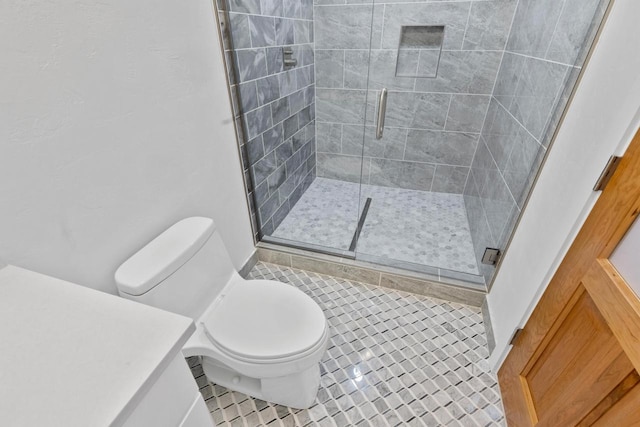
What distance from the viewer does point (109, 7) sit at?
2.95ft

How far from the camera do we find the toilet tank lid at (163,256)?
100 centimetres

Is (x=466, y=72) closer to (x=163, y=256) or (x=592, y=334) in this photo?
(x=592, y=334)

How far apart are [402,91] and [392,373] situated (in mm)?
2050

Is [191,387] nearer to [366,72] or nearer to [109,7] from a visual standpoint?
[109,7]

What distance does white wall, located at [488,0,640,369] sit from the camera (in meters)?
0.84

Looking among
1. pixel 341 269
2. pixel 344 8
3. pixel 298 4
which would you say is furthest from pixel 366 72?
pixel 341 269

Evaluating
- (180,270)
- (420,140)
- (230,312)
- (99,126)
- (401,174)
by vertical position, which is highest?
(99,126)

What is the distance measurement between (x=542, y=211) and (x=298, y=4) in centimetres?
199

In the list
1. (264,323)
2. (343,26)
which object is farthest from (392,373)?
(343,26)

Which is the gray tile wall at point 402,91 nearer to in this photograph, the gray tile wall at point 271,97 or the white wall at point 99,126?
the gray tile wall at point 271,97

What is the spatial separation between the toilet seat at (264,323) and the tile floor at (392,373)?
0.39m

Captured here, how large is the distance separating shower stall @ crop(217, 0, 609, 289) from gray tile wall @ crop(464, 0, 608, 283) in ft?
0.04

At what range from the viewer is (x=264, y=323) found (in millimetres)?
1164

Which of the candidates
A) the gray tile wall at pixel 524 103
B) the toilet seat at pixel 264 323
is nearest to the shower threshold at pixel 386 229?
the gray tile wall at pixel 524 103
